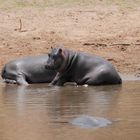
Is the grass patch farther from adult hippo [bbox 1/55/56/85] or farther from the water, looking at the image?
the water

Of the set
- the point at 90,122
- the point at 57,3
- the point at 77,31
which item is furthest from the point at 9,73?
the point at 90,122

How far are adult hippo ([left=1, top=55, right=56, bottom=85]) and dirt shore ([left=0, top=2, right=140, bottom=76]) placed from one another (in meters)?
1.05

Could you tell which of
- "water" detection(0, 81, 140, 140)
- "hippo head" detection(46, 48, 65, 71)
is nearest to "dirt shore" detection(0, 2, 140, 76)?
"hippo head" detection(46, 48, 65, 71)

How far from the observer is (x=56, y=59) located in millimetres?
13195

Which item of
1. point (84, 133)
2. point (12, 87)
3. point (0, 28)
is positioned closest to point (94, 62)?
point (12, 87)

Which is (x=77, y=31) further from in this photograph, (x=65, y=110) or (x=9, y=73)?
(x=65, y=110)

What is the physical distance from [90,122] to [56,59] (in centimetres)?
572

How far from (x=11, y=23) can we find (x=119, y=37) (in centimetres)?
263

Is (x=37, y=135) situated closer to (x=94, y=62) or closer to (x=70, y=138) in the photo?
(x=70, y=138)

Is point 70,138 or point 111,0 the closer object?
point 70,138

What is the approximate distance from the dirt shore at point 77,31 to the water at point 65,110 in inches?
99.0

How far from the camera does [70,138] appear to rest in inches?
269

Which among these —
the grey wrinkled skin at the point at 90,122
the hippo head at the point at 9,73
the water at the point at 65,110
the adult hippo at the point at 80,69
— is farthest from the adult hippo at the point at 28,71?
Answer: the grey wrinkled skin at the point at 90,122

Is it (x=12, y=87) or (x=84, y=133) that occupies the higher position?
(x=84, y=133)
